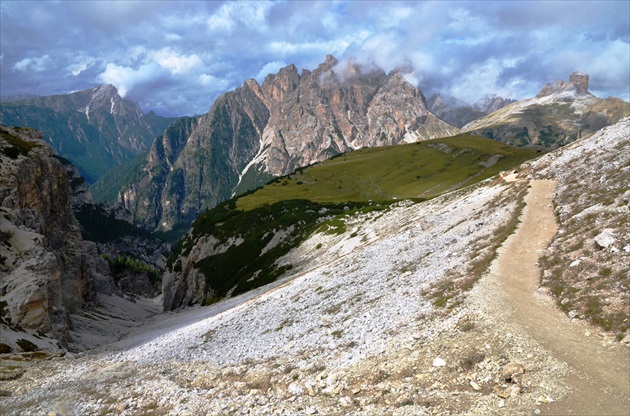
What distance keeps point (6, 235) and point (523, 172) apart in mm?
85018

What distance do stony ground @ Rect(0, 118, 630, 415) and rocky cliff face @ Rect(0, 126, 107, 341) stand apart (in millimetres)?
15222

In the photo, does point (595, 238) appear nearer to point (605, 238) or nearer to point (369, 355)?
point (605, 238)

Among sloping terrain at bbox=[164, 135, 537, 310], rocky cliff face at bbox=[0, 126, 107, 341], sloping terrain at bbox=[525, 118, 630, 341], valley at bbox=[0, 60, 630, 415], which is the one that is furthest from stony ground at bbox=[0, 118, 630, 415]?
sloping terrain at bbox=[164, 135, 537, 310]

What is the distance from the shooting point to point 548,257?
29188 millimetres

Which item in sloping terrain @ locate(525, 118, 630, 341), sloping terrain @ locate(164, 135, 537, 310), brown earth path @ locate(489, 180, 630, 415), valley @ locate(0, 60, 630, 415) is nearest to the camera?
brown earth path @ locate(489, 180, 630, 415)

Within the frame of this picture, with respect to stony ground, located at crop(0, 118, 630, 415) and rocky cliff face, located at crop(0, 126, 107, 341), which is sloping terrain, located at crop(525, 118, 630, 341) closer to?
stony ground, located at crop(0, 118, 630, 415)

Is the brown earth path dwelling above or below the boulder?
below

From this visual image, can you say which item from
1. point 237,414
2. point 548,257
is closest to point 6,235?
point 237,414

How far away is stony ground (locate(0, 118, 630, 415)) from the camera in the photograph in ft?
56.3

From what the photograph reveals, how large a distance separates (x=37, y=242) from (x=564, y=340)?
3354 inches

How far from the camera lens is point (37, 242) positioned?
247 ft

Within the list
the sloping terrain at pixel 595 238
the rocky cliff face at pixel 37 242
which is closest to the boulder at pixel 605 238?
the sloping terrain at pixel 595 238

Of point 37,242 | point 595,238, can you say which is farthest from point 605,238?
point 37,242

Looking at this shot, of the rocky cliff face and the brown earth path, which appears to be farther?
the rocky cliff face
